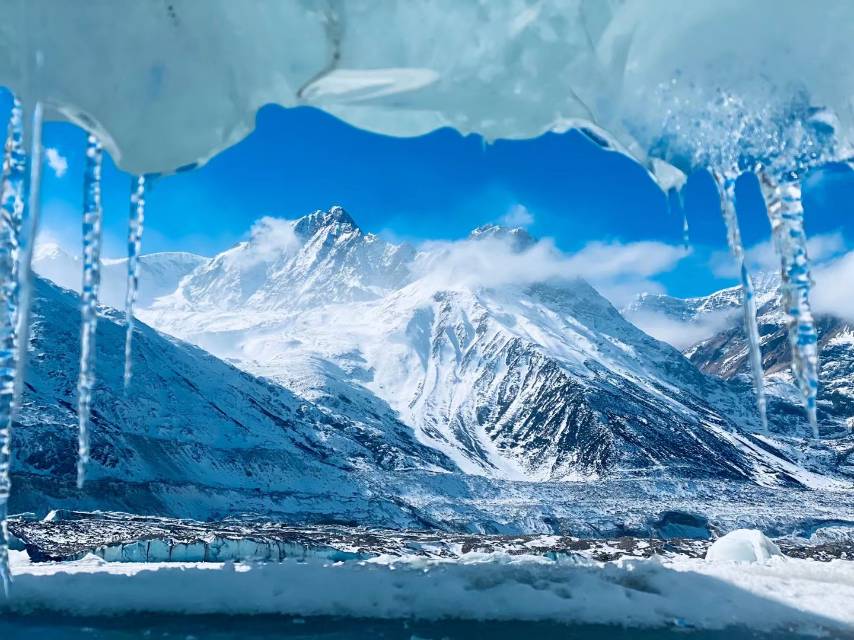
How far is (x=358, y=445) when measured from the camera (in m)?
133

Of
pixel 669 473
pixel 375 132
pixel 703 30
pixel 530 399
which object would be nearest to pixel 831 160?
pixel 703 30

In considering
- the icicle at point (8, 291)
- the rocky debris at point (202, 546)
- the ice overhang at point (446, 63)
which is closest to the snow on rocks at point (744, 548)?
the rocky debris at point (202, 546)

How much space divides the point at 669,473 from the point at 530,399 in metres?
58.2

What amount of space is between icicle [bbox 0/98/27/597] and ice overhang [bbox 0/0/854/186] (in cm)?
109

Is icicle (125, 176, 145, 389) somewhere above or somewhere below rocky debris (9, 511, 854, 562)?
above

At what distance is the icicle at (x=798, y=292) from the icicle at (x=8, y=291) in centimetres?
1112

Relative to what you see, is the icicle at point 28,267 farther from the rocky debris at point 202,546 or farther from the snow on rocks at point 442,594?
the rocky debris at point 202,546

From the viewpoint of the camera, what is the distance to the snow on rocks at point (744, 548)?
86.3 feet

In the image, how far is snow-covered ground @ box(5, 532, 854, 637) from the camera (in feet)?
46.5

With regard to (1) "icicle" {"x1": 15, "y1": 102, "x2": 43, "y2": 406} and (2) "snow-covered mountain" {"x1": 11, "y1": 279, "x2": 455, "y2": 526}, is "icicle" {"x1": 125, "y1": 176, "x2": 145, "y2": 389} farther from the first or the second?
(2) "snow-covered mountain" {"x1": 11, "y1": 279, "x2": 455, "y2": 526}

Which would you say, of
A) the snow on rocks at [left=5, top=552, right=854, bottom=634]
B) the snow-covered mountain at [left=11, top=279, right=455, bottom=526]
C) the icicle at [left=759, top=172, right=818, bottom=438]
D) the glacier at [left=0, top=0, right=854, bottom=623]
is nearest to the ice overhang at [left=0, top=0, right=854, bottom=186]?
the glacier at [left=0, top=0, right=854, bottom=623]

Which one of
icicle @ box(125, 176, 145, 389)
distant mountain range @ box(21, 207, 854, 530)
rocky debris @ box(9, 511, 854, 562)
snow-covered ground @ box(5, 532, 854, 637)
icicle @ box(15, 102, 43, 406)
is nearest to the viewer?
icicle @ box(15, 102, 43, 406)

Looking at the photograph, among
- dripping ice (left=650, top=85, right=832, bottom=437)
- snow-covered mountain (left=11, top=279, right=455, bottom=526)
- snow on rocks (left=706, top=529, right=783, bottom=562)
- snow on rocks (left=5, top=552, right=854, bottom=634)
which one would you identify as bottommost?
snow on rocks (left=5, top=552, right=854, bottom=634)

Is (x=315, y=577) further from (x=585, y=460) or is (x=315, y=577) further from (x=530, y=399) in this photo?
(x=530, y=399)
